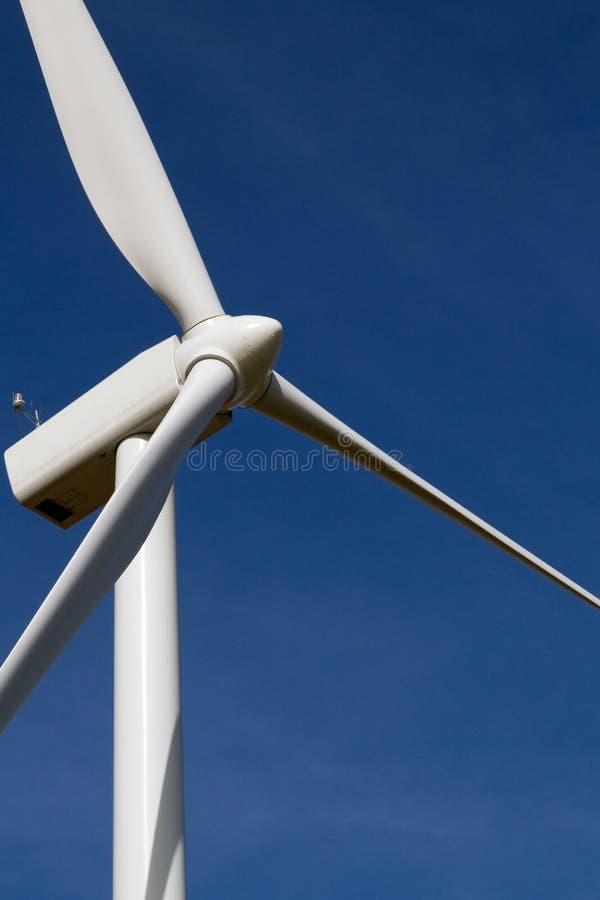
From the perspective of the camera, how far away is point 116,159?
14859 mm

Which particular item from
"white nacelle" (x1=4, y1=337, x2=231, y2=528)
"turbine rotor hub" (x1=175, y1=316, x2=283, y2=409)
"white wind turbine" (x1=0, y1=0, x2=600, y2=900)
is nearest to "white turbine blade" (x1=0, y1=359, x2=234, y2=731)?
"white wind turbine" (x1=0, y1=0, x2=600, y2=900)

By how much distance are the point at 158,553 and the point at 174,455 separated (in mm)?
2139

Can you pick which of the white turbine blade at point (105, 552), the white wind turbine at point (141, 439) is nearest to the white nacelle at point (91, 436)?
the white wind turbine at point (141, 439)

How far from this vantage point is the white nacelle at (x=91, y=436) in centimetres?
1414

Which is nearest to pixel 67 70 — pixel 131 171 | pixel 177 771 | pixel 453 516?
pixel 131 171

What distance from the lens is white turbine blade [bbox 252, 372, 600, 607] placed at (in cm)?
1435

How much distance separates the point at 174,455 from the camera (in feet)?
38.7

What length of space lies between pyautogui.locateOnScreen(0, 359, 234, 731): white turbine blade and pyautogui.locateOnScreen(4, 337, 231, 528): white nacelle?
1.63 metres

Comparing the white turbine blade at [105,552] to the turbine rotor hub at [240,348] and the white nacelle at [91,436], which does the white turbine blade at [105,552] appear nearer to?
the turbine rotor hub at [240,348]

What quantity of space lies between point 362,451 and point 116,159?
452cm

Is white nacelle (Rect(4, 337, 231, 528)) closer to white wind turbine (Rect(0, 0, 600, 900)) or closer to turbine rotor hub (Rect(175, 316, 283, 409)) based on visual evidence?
white wind turbine (Rect(0, 0, 600, 900))

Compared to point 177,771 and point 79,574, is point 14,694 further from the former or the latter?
point 177,771

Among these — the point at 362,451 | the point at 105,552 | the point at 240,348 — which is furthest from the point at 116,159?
the point at 105,552

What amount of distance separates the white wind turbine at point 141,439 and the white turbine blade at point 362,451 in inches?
0.7
